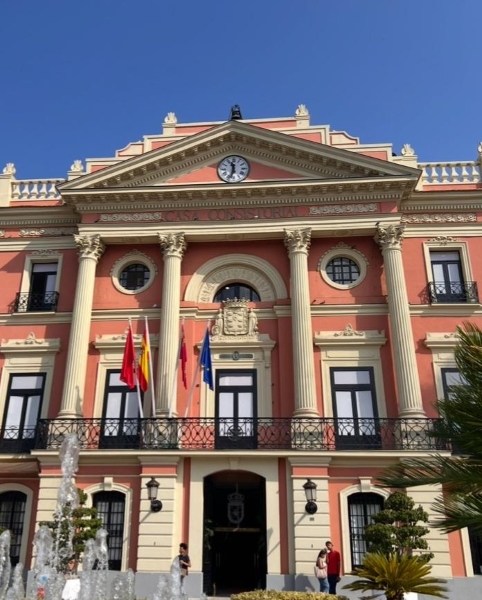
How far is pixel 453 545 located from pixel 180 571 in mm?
7979

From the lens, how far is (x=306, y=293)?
20.5 meters

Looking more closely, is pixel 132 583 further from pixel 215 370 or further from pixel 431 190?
pixel 431 190

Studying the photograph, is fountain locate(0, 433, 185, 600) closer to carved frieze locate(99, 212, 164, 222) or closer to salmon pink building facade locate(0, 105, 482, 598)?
salmon pink building facade locate(0, 105, 482, 598)

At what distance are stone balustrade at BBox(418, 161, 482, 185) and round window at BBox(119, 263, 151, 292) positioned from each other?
1108cm

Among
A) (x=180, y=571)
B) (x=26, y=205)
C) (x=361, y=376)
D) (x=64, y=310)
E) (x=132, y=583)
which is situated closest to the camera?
(x=180, y=571)

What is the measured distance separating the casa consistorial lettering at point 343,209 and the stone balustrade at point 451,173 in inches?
110

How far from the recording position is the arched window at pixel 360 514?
1739cm

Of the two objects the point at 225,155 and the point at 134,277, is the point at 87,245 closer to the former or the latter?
the point at 134,277

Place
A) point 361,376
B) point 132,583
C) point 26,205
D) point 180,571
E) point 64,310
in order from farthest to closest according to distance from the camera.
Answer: point 26,205 → point 64,310 → point 361,376 → point 132,583 → point 180,571

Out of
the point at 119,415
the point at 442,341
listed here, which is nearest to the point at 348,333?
the point at 442,341

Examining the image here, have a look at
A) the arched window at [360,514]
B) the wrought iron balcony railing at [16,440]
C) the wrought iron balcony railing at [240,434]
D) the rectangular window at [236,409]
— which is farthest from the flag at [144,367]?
the arched window at [360,514]

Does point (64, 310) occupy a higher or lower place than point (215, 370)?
higher

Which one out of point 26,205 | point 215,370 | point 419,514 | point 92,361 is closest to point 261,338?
point 215,370

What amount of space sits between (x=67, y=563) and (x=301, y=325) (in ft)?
32.5
